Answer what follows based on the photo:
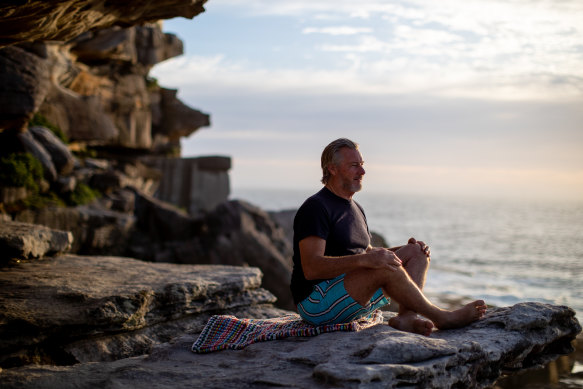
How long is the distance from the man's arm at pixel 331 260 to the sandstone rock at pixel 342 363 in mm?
585

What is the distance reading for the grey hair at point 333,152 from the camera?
5258mm

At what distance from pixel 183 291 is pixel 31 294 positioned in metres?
1.73

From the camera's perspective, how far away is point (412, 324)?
5.03m

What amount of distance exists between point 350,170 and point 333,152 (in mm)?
241

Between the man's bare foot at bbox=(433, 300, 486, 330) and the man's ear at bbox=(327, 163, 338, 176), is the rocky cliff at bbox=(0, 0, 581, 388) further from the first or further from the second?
the man's ear at bbox=(327, 163, 338, 176)

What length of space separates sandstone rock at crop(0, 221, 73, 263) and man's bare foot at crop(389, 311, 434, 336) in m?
4.82

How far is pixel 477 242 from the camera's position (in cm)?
4725

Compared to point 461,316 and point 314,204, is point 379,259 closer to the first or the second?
point 314,204

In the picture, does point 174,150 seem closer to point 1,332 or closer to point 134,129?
point 134,129

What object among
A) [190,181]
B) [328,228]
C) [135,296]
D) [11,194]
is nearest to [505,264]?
[190,181]

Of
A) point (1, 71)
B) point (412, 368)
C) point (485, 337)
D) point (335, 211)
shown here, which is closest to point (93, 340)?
point (335, 211)

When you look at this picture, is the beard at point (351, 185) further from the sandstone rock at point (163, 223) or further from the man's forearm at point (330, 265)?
the sandstone rock at point (163, 223)

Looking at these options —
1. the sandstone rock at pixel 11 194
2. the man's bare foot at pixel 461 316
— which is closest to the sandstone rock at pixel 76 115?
the sandstone rock at pixel 11 194

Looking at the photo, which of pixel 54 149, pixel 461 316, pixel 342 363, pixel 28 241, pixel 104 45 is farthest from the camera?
pixel 104 45
